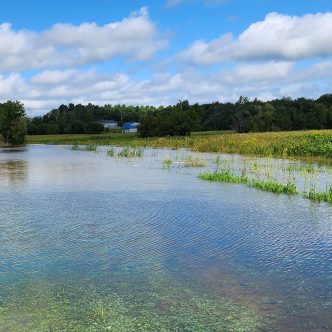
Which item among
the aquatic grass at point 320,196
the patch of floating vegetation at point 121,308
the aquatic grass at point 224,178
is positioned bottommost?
the patch of floating vegetation at point 121,308

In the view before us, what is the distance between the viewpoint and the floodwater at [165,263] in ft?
22.9

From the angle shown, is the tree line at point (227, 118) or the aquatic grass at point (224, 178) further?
the tree line at point (227, 118)

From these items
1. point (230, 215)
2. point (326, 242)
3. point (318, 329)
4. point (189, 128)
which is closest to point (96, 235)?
point (230, 215)

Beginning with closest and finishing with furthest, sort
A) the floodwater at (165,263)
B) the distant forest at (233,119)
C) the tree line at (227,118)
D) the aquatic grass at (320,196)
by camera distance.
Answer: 1. the floodwater at (165,263)
2. the aquatic grass at (320,196)
3. the tree line at (227,118)
4. the distant forest at (233,119)

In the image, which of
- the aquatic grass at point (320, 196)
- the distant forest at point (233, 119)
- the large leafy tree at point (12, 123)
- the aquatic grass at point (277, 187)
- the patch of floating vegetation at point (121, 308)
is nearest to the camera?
the patch of floating vegetation at point (121, 308)

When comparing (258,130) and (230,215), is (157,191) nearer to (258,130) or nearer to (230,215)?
(230,215)

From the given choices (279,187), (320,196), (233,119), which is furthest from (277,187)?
(233,119)

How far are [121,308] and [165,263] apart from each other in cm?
265

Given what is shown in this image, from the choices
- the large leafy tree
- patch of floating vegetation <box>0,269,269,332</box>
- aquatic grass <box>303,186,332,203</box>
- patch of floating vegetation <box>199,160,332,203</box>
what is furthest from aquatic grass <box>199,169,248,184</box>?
the large leafy tree

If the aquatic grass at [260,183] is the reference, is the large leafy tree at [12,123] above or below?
above

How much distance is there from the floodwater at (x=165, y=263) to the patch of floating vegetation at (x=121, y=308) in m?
0.02

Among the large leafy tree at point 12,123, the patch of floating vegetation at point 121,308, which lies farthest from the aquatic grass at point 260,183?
the large leafy tree at point 12,123

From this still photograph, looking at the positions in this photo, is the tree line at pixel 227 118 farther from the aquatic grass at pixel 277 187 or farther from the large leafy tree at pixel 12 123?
the aquatic grass at pixel 277 187

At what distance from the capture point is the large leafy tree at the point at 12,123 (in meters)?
93.4
